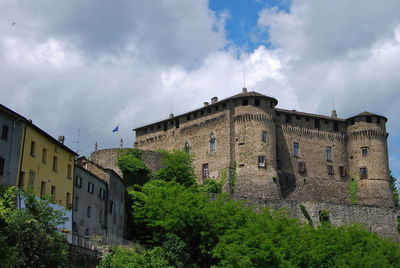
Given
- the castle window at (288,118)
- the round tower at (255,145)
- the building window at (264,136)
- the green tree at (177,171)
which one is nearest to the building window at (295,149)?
the castle window at (288,118)

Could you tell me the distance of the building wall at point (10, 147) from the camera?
34.5 meters

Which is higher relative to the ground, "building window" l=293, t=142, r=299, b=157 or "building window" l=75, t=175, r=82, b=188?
"building window" l=293, t=142, r=299, b=157

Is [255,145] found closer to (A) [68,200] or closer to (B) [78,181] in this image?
(B) [78,181]

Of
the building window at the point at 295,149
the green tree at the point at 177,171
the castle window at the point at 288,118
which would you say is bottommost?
the green tree at the point at 177,171

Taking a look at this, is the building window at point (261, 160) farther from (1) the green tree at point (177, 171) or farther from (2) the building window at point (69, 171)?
(2) the building window at point (69, 171)

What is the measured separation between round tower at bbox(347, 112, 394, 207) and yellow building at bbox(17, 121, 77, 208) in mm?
41004

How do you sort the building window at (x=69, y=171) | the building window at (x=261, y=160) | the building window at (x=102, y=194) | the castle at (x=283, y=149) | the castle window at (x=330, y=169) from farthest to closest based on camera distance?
the castle window at (x=330, y=169) → the castle at (x=283, y=149) → the building window at (x=261, y=160) → the building window at (x=102, y=194) → the building window at (x=69, y=171)

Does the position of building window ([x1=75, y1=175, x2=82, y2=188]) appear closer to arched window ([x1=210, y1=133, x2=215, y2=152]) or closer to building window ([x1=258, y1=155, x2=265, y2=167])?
building window ([x1=258, y1=155, x2=265, y2=167])

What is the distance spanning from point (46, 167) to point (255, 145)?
3201 cm

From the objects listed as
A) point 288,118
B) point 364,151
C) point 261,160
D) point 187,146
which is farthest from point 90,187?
point 364,151

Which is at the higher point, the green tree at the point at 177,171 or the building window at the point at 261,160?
the building window at the point at 261,160

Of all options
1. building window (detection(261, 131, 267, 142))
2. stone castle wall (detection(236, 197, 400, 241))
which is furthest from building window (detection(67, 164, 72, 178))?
building window (detection(261, 131, 267, 142))

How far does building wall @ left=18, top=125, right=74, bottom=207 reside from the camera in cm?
3684

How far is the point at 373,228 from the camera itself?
204 ft
